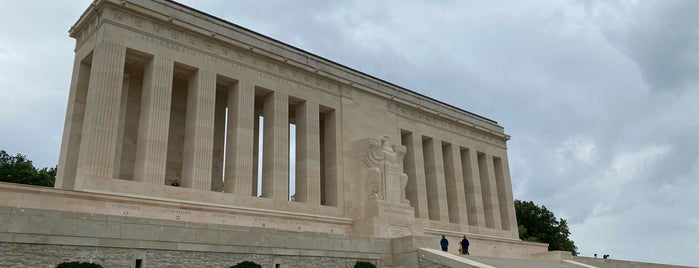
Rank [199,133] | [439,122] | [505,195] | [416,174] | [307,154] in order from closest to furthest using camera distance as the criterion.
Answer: [199,133], [307,154], [416,174], [439,122], [505,195]

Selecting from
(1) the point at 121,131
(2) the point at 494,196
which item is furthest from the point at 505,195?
(1) the point at 121,131

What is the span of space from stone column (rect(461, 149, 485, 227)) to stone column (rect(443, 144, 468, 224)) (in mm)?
1219

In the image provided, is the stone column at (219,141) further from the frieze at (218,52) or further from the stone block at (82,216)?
the stone block at (82,216)

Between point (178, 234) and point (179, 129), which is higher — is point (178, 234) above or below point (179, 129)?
below

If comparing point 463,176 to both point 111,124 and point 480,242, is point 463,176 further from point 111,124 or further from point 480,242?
point 111,124

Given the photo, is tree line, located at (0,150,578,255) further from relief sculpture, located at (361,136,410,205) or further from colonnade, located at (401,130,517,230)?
relief sculpture, located at (361,136,410,205)

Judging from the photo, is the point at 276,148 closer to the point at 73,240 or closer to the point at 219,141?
the point at 219,141

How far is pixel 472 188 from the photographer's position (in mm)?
41562

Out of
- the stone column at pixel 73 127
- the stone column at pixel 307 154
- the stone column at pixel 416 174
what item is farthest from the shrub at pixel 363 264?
the stone column at pixel 416 174

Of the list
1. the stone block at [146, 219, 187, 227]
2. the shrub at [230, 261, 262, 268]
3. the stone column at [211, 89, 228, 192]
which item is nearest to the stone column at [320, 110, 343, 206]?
the stone column at [211, 89, 228, 192]

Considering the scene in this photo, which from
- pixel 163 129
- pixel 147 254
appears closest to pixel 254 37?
pixel 163 129

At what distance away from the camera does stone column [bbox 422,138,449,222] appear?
125 ft

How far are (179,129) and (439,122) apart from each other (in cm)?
1927

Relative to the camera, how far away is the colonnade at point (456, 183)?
37188 mm
